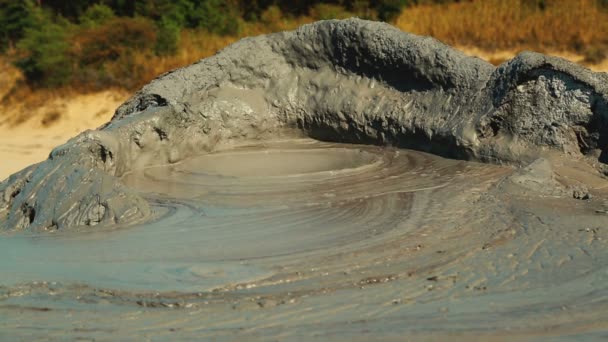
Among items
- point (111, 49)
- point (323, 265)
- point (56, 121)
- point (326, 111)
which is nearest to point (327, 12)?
point (111, 49)

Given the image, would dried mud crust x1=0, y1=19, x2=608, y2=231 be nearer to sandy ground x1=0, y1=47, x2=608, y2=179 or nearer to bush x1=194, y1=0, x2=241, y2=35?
sandy ground x1=0, y1=47, x2=608, y2=179

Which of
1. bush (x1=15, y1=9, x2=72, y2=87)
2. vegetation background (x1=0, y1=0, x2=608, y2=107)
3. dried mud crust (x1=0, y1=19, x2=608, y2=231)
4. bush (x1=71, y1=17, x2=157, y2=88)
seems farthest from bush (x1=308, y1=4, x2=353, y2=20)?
dried mud crust (x1=0, y1=19, x2=608, y2=231)

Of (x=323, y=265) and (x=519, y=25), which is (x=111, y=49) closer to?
(x=519, y=25)

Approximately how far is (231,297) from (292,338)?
1.40ft

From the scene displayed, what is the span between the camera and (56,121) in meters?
16.8

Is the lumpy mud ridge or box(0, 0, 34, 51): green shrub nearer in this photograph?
the lumpy mud ridge

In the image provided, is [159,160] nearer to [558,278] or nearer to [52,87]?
[558,278]

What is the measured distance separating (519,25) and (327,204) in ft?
48.0

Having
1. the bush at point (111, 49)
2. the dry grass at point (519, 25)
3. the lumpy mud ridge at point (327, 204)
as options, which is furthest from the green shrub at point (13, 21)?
the lumpy mud ridge at point (327, 204)

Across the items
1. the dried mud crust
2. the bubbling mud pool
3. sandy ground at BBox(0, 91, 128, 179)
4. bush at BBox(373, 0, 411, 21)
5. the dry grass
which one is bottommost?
sandy ground at BBox(0, 91, 128, 179)

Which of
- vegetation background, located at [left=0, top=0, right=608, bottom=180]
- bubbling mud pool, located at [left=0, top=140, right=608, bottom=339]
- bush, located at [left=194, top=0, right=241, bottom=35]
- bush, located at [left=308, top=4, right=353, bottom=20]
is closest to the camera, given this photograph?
bubbling mud pool, located at [left=0, top=140, right=608, bottom=339]

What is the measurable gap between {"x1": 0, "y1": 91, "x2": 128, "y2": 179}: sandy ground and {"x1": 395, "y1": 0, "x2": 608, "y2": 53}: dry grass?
6.45 metres

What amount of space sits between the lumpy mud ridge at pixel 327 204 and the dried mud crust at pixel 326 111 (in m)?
0.01

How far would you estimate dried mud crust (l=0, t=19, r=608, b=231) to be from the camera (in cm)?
471
